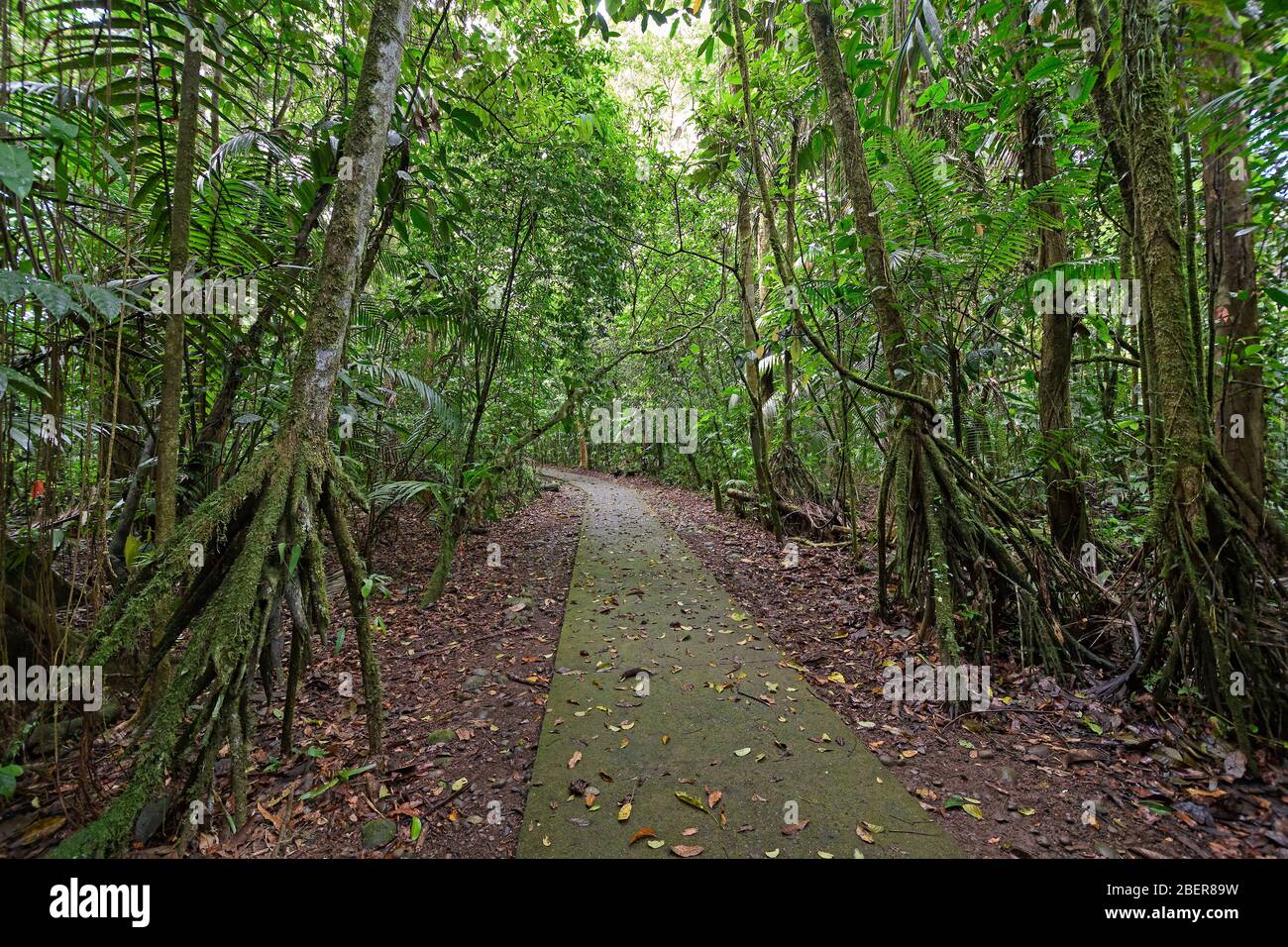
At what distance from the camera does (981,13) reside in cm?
314

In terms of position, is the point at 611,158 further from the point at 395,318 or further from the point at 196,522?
the point at 196,522

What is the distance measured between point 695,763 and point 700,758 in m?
0.05

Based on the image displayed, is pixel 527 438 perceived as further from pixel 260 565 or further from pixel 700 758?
pixel 700 758

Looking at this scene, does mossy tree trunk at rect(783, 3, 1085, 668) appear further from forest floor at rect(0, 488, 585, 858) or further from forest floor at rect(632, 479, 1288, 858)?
forest floor at rect(0, 488, 585, 858)

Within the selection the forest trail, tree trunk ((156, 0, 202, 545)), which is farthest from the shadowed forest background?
the forest trail

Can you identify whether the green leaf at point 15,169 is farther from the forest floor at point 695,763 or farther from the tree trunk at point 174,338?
the forest floor at point 695,763

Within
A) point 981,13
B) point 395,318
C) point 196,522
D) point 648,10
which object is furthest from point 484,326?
point 981,13

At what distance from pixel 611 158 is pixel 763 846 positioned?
6.65 meters

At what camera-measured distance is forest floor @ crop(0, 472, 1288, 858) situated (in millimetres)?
2012

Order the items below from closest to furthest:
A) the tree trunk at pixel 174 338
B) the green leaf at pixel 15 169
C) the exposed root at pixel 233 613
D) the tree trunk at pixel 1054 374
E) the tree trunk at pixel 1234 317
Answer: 1. the green leaf at pixel 15 169
2. the exposed root at pixel 233 613
3. the tree trunk at pixel 174 338
4. the tree trunk at pixel 1234 317
5. the tree trunk at pixel 1054 374

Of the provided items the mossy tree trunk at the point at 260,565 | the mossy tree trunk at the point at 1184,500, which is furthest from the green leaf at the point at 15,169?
the mossy tree trunk at the point at 1184,500

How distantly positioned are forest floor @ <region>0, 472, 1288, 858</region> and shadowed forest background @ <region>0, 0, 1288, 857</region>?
0.02 m

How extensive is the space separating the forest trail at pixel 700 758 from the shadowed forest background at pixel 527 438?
0.39ft

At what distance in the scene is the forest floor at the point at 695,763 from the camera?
2012 mm
